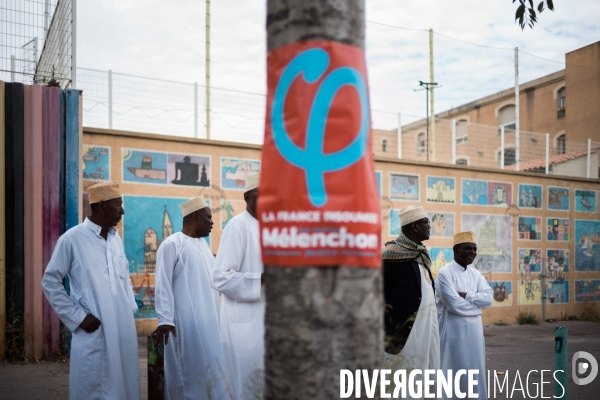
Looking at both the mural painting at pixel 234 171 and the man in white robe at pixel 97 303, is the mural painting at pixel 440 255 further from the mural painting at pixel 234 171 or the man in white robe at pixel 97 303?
the man in white robe at pixel 97 303

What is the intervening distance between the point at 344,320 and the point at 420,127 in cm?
1810

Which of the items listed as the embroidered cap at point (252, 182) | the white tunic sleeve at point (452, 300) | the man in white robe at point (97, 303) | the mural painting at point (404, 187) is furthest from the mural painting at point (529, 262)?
the man in white robe at point (97, 303)

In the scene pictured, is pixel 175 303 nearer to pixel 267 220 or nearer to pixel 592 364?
pixel 267 220

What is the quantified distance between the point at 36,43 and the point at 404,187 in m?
8.67

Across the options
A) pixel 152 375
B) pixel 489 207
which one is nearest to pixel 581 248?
pixel 489 207

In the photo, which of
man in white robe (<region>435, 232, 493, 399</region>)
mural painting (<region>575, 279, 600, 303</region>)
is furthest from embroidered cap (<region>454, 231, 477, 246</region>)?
mural painting (<region>575, 279, 600, 303</region>)

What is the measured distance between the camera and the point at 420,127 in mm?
20000

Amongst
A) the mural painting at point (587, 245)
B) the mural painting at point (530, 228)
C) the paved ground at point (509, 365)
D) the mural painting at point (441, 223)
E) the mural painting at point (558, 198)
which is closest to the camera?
the paved ground at point (509, 365)

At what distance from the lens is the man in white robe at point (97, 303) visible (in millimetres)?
4910

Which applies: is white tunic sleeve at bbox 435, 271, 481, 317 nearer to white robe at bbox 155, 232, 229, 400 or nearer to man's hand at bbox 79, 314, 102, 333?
white robe at bbox 155, 232, 229, 400

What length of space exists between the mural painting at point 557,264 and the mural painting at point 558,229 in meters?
0.33

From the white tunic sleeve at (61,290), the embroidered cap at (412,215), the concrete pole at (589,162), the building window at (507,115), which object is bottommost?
the white tunic sleeve at (61,290)

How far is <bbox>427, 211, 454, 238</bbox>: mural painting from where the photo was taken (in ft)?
52.5

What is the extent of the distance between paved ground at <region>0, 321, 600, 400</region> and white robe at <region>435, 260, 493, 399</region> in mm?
1588
